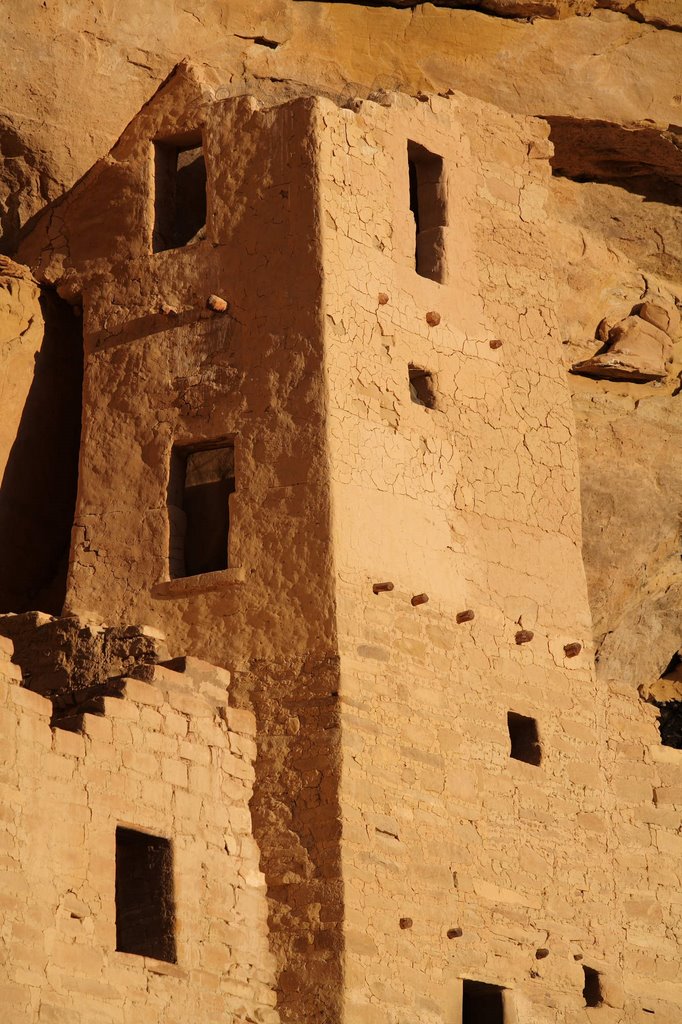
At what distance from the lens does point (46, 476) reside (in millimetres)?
18844

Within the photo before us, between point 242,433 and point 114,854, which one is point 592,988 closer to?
point 114,854

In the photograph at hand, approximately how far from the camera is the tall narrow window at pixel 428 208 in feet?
60.0

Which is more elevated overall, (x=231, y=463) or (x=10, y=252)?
(x=10, y=252)

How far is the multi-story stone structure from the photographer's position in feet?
50.6

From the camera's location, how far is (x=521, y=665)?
1742 centimetres

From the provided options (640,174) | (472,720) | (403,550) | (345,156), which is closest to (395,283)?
(345,156)

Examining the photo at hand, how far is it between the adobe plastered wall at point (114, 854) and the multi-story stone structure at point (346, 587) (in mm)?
31

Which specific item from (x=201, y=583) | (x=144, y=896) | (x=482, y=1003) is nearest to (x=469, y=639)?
(x=201, y=583)

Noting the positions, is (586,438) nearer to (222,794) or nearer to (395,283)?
(395,283)

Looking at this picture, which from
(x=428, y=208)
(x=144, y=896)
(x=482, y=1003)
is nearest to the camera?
(x=144, y=896)

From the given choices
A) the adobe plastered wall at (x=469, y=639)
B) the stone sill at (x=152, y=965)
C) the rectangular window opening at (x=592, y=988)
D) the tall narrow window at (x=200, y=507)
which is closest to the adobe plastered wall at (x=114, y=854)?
the stone sill at (x=152, y=965)

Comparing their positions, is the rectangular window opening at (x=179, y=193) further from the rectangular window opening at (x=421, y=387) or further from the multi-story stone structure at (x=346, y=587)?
the rectangular window opening at (x=421, y=387)

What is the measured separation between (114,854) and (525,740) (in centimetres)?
396

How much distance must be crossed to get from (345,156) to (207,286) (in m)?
1.49
